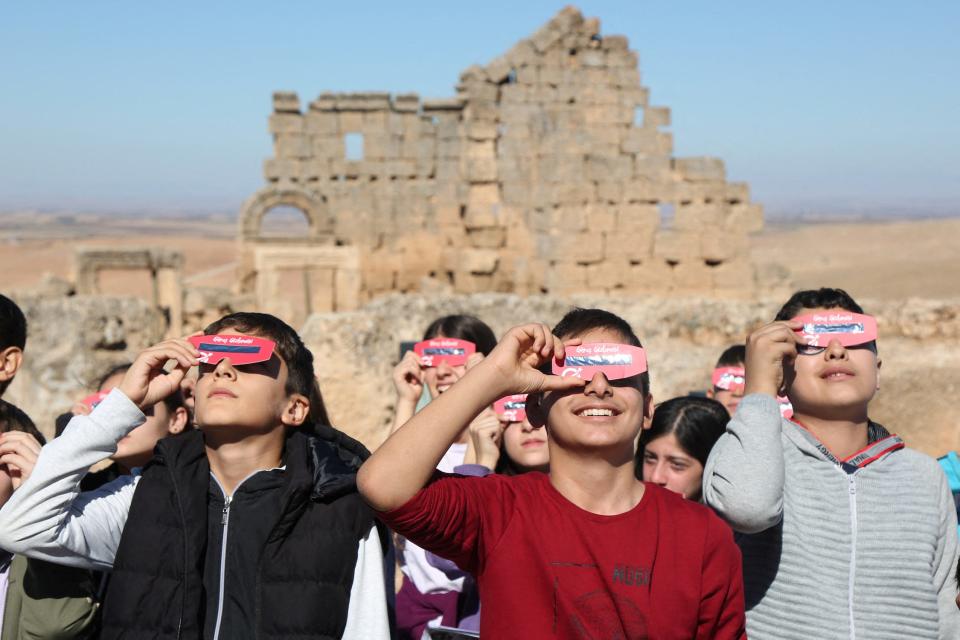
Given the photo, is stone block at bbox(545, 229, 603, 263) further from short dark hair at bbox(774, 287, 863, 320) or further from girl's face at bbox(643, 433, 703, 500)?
short dark hair at bbox(774, 287, 863, 320)

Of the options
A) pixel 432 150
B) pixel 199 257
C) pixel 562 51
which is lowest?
pixel 199 257

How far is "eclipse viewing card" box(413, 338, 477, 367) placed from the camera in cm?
386

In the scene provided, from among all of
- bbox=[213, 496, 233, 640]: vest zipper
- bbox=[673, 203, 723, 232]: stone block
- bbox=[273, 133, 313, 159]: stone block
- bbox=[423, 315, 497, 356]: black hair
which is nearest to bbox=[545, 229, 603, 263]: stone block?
bbox=[673, 203, 723, 232]: stone block

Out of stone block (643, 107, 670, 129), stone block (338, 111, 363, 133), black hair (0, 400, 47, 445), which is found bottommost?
black hair (0, 400, 47, 445)

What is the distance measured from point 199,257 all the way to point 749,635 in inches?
1933

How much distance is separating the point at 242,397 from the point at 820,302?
174 centimetres

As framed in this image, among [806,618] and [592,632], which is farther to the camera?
[806,618]

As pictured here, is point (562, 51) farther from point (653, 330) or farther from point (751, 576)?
point (751, 576)

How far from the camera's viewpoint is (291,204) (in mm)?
14422

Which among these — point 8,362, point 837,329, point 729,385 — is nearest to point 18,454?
point 8,362

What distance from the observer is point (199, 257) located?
160 ft

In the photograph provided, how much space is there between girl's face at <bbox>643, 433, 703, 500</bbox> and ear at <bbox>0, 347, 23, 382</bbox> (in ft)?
7.09

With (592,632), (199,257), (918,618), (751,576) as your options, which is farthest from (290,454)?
(199,257)

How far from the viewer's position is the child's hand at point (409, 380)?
135 inches
